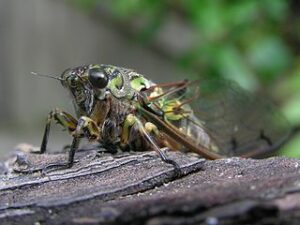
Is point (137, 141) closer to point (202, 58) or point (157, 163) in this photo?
point (157, 163)

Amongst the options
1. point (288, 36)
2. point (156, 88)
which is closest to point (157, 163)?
point (156, 88)

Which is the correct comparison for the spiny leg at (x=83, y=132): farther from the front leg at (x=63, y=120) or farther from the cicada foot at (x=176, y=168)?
the cicada foot at (x=176, y=168)

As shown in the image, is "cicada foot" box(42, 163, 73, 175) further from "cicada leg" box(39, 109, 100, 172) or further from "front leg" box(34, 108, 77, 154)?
"front leg" box(34, 108, 77, 154)

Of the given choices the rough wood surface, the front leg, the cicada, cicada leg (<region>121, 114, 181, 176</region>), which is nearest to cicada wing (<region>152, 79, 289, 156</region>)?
the cicada

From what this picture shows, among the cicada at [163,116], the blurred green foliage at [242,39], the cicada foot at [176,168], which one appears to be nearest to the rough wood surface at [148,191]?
the cicada foot at [176,168]

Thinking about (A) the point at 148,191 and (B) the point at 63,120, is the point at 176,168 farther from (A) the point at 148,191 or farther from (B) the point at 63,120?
(B) the point at 63,120

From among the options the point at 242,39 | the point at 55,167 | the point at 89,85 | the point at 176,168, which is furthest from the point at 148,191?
the point at 242,39

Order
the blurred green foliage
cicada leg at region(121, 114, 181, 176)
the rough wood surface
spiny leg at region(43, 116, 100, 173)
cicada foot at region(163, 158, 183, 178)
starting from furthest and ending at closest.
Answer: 1. the blurred green foliage
2. cicada leg at region(121, 114, 181, 176)
3. spiny leg at region(43, 116, 100, 173)
4. cicada foot at region(163, 158, 183, 178)
5. the rough wood surface

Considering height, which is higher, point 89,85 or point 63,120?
point 89,85
